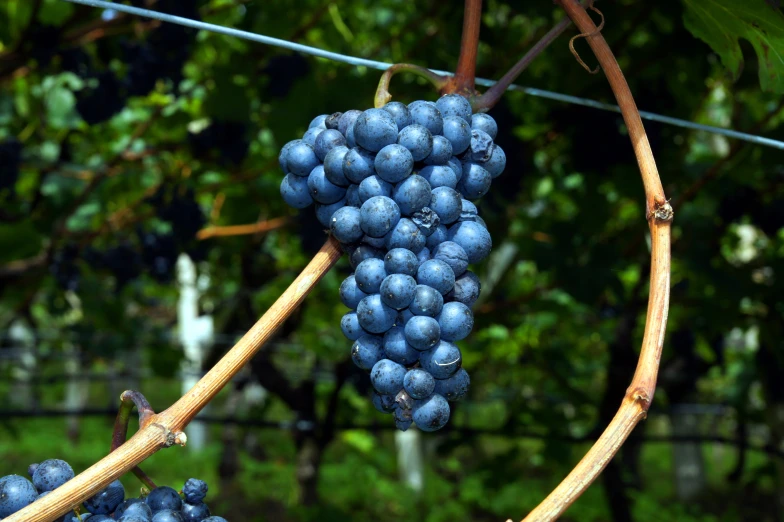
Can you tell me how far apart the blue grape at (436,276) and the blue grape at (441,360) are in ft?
0.18

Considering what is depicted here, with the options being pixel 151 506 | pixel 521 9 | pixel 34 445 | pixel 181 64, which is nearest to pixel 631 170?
pixel 521 9

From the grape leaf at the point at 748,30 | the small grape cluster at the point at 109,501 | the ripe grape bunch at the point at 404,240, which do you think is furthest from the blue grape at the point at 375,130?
the grape leaf at the point at 748,30

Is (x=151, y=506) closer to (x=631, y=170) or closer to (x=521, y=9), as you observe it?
(x=521, y=9)

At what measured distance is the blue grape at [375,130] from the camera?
773 millimetres

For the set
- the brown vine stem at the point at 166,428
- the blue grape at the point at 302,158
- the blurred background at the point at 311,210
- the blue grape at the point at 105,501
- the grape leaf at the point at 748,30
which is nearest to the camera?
the brown vine stem at the point at 166,428

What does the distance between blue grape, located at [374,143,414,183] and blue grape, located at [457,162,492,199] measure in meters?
0.10

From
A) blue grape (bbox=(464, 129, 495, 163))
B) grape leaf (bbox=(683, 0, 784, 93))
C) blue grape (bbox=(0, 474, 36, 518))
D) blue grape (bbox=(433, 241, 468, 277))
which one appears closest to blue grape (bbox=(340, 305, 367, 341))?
blue grape (bbox=(433, 241, 468, 277))

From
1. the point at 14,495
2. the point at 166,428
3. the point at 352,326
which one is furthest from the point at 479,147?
the point at 14,495

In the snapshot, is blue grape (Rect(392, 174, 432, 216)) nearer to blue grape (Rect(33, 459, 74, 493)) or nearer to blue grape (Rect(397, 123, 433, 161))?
blue grape (Rect(397, 123, 433, 161))

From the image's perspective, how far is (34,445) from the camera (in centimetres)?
889

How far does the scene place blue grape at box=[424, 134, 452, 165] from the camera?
808 mm

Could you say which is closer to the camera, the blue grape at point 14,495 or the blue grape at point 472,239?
the blue grape at point 14,495

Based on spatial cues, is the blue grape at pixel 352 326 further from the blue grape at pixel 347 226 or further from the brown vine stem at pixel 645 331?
the brown vine stem at pixel 645 331

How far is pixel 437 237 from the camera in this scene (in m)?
0.82
